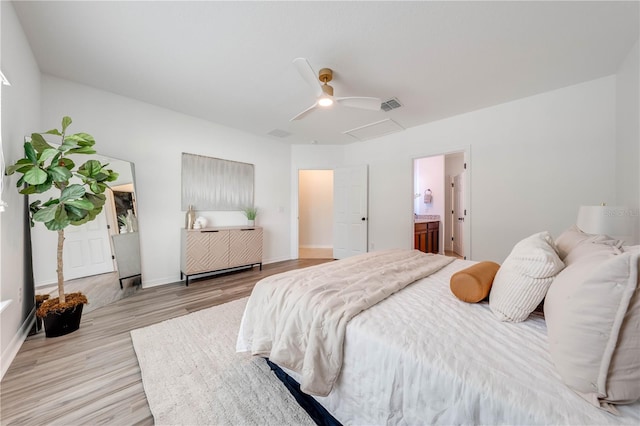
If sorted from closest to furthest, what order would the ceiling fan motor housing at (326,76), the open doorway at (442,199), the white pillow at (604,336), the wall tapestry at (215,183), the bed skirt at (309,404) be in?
the white pillow at (604,336), the bed skirt at (309,404), the ceiling fan motor housing at (326,76), the wall tapestry at (215,183), the open doorway at (442,199)

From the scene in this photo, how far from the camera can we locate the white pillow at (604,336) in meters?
0.64

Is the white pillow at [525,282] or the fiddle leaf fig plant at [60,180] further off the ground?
the fiddle leaf fig plant at [60,180]

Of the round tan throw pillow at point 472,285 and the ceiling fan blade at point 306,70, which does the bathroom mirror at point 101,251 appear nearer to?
the ceiling fan blade at point 306,70

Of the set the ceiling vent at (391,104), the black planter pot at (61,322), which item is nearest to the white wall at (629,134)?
the ceiling vent at (391,104)

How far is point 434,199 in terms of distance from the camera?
5844 mm

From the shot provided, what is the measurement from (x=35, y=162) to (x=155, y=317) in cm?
168

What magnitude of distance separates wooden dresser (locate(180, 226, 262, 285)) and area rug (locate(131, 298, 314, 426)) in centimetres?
134

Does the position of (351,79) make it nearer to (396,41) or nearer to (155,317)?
(396,41)

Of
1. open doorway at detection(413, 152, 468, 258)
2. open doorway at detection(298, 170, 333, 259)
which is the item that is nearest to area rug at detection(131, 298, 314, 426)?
open doorway at detection(298, 170, 333, 259)

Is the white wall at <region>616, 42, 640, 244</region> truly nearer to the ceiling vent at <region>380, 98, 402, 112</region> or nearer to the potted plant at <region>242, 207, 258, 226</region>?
the ceiling vent at <region>380, 98, 402, 112</region>

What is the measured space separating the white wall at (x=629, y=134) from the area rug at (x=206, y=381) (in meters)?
3.15

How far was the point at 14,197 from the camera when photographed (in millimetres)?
1943

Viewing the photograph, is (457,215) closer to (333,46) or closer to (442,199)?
(442,199)

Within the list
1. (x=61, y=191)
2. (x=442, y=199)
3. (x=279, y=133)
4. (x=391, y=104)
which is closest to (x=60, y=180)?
(x=61, y=191)
